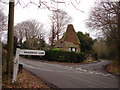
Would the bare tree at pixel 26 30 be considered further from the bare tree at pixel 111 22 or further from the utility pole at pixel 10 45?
the bare tree at pixel 111 22

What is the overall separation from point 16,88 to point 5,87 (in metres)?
0.25

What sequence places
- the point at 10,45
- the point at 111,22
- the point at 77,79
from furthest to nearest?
the point at 77,79 → the point at 10,45 → the point at 111,22

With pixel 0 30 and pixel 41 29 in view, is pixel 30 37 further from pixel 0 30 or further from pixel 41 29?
pixel 0 30

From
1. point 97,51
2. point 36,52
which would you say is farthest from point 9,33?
point 97,51

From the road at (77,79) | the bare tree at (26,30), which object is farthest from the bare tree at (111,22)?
the bare tree at (26,30)

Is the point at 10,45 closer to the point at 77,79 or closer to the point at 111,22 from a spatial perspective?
the point at 111,22

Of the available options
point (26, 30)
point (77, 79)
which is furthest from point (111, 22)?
point (77, 79)

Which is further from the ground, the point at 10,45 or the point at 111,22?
the point at 111,22

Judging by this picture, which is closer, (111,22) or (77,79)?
(111,22)

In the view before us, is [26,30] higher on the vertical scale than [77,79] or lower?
higher

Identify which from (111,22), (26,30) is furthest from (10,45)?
(111,22)

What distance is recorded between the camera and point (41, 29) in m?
5.32

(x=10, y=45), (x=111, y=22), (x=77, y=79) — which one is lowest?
(x=77, y=79)

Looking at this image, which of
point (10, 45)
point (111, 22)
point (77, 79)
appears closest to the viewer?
point (111, 22)
